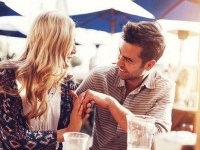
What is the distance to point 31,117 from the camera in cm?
185

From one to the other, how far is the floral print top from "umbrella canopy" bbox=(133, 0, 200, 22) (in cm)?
401

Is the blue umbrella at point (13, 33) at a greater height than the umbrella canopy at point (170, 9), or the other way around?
the umbrella canopy at point (170, 9)

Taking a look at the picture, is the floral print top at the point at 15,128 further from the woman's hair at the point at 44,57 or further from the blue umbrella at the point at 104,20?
the blue umbrella at the point at 104,20

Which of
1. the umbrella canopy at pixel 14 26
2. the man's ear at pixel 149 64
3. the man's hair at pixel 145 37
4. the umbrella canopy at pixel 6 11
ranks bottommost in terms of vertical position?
the man's ear at pixel 149 64

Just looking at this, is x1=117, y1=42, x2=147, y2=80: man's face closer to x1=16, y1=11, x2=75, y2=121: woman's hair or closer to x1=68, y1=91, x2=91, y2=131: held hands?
x1=16, y1=11, x2=75, y2=121: woman's hair

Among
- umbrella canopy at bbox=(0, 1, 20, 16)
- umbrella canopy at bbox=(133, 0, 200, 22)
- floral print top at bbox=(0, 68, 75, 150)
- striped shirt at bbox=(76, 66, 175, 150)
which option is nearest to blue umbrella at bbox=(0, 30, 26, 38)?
umbrella canopy at bbox=(0, 1, 20, 16)

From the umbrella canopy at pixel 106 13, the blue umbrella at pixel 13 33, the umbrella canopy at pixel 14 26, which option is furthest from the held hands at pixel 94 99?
the blue umbrella at pixel 13 33

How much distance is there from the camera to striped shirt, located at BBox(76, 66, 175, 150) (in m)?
2.06

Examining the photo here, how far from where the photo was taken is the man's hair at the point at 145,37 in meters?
2.13

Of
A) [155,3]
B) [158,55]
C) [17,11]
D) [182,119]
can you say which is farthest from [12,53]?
[158,55]

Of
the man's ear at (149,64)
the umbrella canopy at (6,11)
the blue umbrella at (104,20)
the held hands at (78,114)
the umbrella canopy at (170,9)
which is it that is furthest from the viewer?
the blue umbrella at (104,20)

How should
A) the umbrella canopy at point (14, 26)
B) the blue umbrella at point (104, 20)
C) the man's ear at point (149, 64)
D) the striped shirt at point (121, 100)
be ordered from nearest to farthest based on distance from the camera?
the striped shirt at point (121, 100) < the man's ear at point (149, 64) < the umbrella canopy at point (14, 26) < the blue umbrella at point (104, 20)

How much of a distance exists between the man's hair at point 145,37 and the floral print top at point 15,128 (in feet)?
2.41

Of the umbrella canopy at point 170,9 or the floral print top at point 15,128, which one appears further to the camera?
the umbrella canopy at point 170,9
